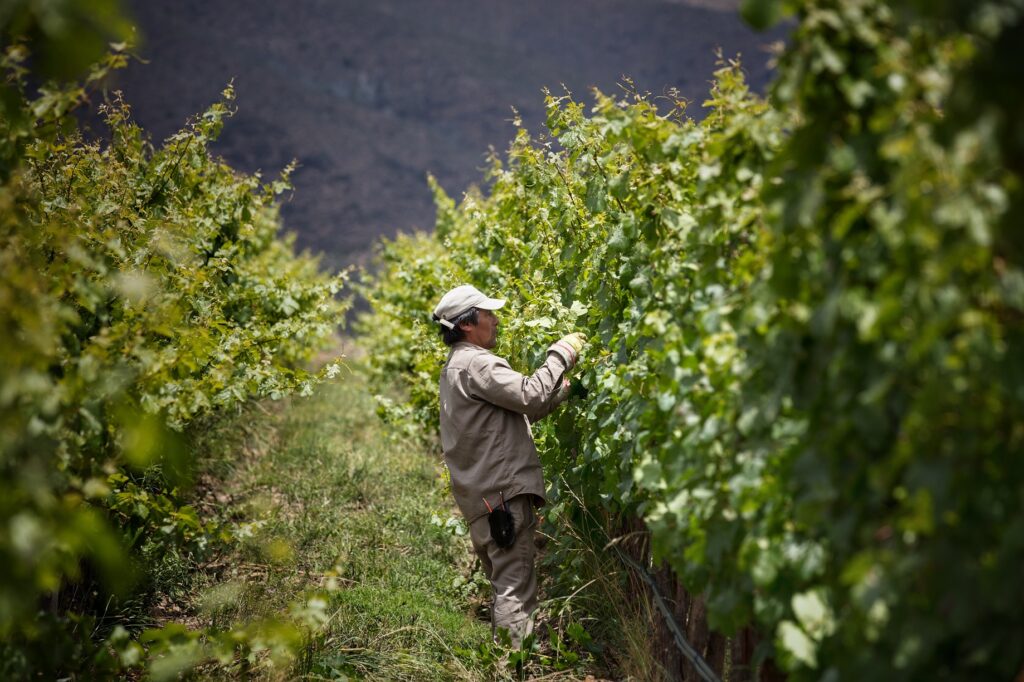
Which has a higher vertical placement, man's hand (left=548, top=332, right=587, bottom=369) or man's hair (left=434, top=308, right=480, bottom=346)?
man's hair (left=434, top=308, right=480, bottom=346)

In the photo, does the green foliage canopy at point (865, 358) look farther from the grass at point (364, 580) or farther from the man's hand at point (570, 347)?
the grass at point (364, 580)

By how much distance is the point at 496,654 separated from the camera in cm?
329

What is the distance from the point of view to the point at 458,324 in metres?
3.47

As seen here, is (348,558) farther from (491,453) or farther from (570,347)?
(570,347)

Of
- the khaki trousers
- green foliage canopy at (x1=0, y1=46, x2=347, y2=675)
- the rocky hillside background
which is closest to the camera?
green foliage canopy at (x1=0, y1=46, x2=347, y2=675)

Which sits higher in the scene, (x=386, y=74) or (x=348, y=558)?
(x=386, y=74)

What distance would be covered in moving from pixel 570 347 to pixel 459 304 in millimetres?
554

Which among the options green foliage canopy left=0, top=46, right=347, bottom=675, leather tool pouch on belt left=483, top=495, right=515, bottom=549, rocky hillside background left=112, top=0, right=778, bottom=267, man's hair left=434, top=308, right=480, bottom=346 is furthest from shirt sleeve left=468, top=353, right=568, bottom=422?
rocky hillside background left=112, top=0, right=778, bottom=267

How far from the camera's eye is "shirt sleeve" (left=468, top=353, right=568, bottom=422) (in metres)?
3.12

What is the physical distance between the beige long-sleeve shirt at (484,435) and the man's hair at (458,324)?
81mm

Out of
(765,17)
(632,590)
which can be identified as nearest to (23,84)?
(765,17)

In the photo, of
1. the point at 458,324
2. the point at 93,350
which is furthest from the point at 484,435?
the point at 93,350

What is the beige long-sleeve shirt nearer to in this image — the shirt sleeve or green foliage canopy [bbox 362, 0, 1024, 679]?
the shirt sleeve

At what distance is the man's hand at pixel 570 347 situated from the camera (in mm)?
3168
